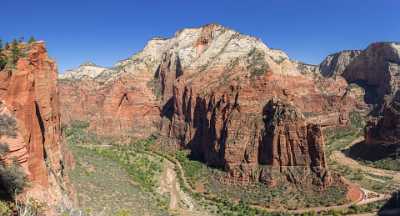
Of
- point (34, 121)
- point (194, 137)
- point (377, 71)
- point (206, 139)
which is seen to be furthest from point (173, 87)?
point (377, 71)

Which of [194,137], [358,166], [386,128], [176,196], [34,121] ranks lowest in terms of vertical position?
[176,196]

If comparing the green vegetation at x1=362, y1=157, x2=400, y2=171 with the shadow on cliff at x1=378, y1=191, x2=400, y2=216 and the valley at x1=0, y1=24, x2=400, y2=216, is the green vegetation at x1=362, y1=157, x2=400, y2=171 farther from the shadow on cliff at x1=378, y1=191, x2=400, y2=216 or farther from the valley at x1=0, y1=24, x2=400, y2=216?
the shadow on cliff at x1=378, y1=191, x2=400, y2=216

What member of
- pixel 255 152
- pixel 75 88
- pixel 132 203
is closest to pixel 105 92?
pixel 75 88

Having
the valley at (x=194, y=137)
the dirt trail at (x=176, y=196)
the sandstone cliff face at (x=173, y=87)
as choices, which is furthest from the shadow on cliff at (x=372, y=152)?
the dirt trail at (x=176, y=196)

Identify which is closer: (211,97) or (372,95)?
(211,97)

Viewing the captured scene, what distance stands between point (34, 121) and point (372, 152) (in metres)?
86.2

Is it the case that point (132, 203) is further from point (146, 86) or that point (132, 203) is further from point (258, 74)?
point (146, 86)

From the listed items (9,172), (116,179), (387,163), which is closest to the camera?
(9,172)

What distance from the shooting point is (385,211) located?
6094 centimetres

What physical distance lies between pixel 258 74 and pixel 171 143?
97.4 ft

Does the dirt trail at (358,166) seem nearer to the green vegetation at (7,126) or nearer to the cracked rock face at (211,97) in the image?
the cracked rock face at (211,97)

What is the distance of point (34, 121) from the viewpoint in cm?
3625

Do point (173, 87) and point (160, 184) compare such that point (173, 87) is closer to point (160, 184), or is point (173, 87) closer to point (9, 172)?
point (160, 184)

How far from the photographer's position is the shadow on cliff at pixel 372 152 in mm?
95969
